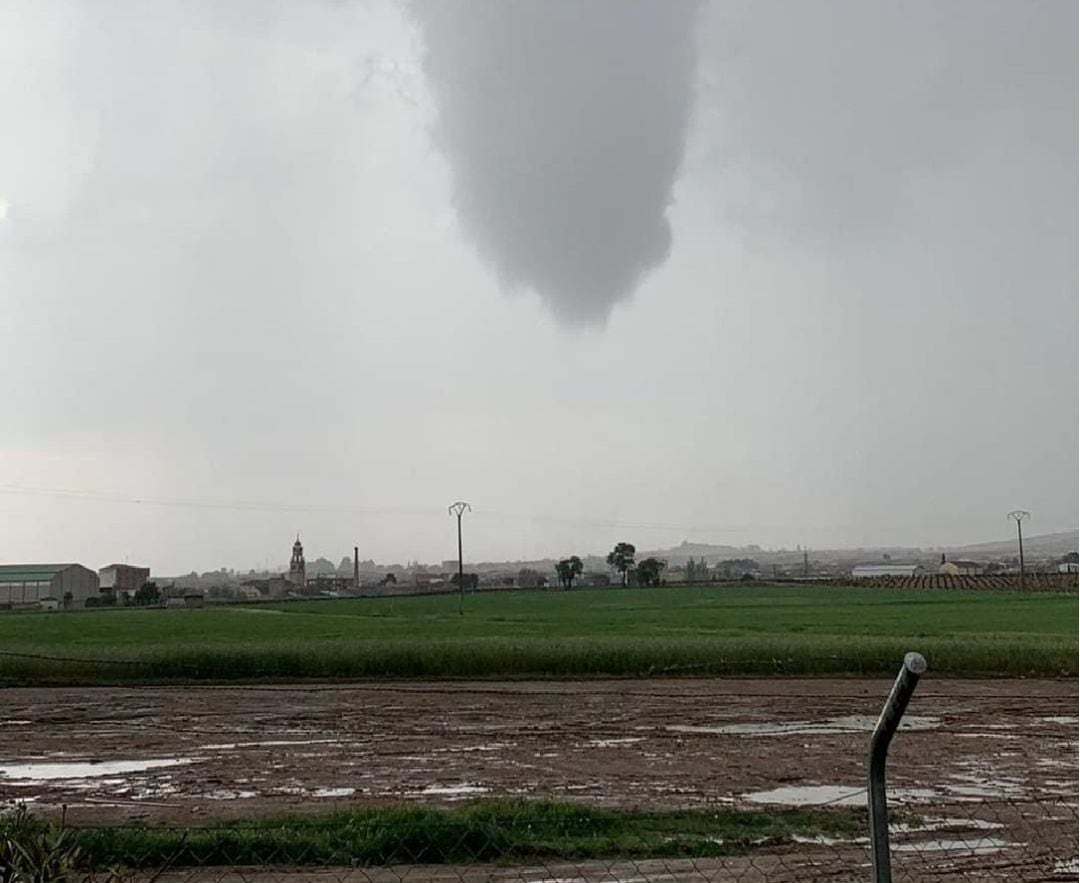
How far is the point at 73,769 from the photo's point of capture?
1662 cm

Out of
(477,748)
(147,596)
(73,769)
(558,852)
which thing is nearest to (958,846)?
(558,852)

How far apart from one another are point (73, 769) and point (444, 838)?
927 centimetres

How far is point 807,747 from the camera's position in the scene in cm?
1812

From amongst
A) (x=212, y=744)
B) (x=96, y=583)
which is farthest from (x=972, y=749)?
(x=96, y=583)

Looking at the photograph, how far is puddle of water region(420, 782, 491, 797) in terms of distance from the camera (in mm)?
13969

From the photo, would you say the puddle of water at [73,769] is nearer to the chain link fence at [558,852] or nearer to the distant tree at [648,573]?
the chain link fence at [558,852]

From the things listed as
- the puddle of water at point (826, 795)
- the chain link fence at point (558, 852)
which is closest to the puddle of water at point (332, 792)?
the chain link fence at point (558, 852)

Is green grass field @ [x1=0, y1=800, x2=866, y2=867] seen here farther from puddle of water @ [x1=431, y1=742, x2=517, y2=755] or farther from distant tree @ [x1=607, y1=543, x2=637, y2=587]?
distant tree @ [x1=607, y1=543, x2=637, y2=587]

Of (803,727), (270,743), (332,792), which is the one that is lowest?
(803,727)

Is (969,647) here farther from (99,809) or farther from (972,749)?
(99,809)

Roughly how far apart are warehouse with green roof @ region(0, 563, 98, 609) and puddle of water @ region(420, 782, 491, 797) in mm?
122578

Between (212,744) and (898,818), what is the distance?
12419 millimetres

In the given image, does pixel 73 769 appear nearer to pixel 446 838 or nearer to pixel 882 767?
pixel 446 838

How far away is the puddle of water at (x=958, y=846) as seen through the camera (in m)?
10.3
